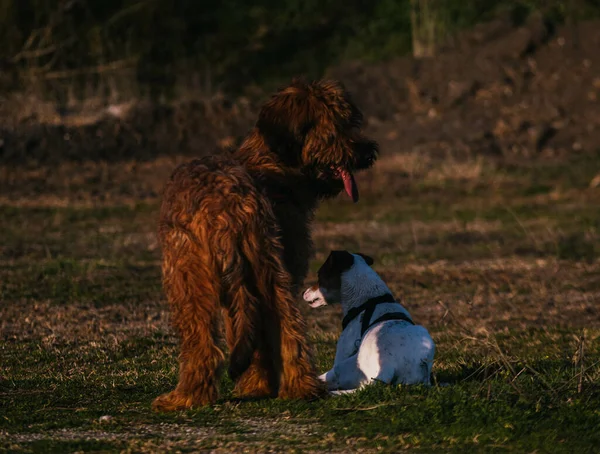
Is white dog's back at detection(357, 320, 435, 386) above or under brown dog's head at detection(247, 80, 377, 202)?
under

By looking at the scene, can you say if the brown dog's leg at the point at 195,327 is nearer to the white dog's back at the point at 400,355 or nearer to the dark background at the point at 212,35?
the white dog's back at the point at 400,355

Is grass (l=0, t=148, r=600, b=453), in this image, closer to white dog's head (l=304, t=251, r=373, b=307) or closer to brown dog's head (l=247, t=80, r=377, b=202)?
white dog's head (l=304, t=251, r=373, b=307)

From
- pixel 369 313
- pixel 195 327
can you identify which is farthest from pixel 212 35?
pixel 195 327

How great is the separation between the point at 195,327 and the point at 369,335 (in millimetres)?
Result: 1256

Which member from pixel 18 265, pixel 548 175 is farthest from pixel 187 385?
pixel 548 175

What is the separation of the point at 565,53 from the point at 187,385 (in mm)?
27257

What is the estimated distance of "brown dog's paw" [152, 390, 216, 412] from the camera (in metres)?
6.92

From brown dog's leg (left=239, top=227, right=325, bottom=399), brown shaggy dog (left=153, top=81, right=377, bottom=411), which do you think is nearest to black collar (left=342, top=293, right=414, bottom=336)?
brown shaggy dog (left=153, top=81, right=377, bottom=411)

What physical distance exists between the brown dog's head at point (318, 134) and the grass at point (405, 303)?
1.10 m

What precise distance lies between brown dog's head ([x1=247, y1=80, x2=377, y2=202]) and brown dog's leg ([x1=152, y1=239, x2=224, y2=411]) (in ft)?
3.68

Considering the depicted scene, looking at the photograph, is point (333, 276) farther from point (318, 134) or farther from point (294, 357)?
point (294, 357)

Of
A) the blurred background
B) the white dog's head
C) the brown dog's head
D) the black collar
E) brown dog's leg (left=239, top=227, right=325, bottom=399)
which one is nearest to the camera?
brown dog's leg (left=239, top=227, right=325, bottom=399)

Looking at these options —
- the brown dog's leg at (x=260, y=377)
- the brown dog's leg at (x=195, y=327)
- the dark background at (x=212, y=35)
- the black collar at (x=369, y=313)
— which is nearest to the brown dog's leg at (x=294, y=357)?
the brown dog's leg at (x=260, y=377)

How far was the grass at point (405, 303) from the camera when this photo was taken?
6.59 metres
